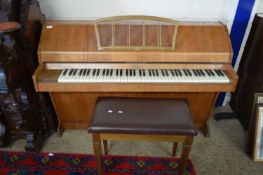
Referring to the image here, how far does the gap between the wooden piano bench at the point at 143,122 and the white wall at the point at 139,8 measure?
0.83m

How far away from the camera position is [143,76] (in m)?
1.49

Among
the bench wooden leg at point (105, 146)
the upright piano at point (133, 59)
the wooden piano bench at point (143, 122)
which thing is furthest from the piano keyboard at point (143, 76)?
the bench wooden leg at point (105, 146)

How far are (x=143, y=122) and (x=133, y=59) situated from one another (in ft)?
1.67

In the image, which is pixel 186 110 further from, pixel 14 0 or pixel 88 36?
pixel 14 0

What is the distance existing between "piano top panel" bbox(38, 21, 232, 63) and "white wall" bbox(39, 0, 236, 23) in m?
0.24

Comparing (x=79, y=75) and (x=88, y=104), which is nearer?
(x=79, y=75)

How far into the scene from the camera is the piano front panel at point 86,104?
1686 mm

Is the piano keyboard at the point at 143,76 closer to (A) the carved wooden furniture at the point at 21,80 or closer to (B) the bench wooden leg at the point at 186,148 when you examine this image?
(A) the carved wooden furniture at the point at 21,80

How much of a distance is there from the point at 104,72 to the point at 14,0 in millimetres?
751

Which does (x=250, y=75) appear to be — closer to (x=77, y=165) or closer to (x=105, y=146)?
(x=105, y=146)

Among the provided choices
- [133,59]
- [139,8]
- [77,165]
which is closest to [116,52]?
[133,59]

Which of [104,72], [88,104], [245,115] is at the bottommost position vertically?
[245,115]

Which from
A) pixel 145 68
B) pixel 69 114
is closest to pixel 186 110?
pixel 145 68

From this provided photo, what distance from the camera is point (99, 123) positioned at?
1.22 metres
